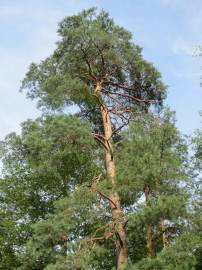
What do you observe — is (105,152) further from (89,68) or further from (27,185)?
(27,185)

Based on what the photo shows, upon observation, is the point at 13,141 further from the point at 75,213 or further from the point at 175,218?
the point at 175,218

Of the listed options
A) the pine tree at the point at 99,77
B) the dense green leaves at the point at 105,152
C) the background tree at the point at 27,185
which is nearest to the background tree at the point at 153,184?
the dense green leaves at the point at 105,152

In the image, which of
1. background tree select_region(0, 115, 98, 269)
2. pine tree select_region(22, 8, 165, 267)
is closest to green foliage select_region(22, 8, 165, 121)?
pine tree select_region(22, 8, 165, 267)

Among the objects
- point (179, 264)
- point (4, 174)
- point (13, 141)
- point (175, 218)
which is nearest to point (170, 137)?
point (175, 218)

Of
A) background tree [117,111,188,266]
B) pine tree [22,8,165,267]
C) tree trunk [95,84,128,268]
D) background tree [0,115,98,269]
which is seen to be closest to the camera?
background tree [117,111,188,266]

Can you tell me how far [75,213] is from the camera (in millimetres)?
12320

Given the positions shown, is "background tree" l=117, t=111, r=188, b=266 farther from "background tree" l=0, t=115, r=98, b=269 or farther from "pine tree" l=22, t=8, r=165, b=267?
"background tree" l=0, t=115, r=98, b=269

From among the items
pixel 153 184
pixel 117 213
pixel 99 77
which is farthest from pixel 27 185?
pixel 153 184

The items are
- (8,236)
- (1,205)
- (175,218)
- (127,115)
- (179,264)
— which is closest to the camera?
(179,264)

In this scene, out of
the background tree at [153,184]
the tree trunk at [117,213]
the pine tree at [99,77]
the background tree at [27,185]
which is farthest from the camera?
the background tree at [27,185]

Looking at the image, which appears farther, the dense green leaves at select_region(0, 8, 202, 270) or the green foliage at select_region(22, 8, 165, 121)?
the green foliage at select_region(22, 8, 165, 121)

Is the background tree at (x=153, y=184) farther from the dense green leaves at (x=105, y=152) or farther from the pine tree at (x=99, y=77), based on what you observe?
the pine tree at (x=99, y=77)

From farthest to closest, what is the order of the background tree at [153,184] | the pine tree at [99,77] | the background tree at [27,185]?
the background tree at [27,185] < the pine tree at [99,77] < the background tree at [153,184]

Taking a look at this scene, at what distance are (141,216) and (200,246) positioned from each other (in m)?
1.47
